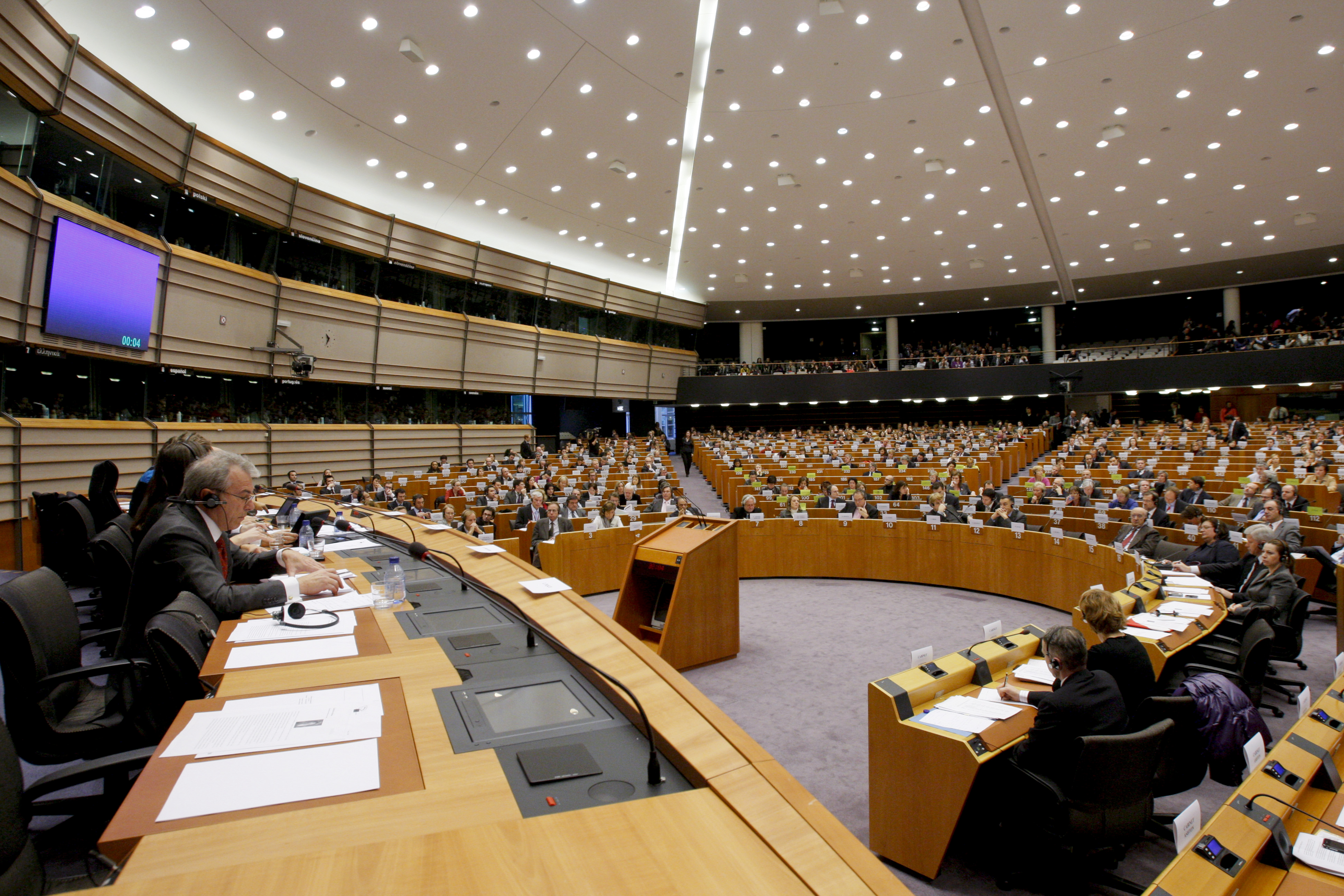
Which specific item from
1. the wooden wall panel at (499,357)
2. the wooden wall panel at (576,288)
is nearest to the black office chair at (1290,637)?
the wooden wall panel at (499,357)

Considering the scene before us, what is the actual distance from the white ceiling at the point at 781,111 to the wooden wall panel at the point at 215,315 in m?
2.31

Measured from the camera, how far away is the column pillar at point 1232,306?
23.0 meters

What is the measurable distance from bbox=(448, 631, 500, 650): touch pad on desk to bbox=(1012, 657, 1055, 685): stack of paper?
2568 mm

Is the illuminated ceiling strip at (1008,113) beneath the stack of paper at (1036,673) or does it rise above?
above

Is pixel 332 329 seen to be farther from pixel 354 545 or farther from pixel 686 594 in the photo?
pixel 686 594

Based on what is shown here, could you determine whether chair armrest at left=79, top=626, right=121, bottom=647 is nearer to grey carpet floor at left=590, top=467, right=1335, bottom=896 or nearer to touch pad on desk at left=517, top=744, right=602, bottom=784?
touch pad on desk at left=517, top=744, right=602, bottom=784

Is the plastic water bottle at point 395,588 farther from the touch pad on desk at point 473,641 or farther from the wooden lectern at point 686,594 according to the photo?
the wooden lectern at point 686,594

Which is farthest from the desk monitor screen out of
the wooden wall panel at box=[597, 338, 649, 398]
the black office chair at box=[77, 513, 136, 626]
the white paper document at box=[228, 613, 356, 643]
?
the wooden wall panel at box=[597, 338, 649, 398]

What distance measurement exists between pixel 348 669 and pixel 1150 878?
3164 millimetres

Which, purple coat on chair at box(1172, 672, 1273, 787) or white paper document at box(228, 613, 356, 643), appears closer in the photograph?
white paper document at box(228, 613, 356, 643)

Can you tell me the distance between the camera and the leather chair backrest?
49.1 inches

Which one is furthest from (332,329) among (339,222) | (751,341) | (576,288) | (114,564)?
(751,341)

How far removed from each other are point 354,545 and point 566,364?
17.5 metres

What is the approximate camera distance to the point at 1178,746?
2895mm
